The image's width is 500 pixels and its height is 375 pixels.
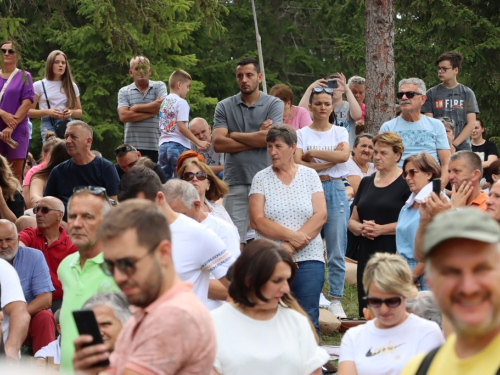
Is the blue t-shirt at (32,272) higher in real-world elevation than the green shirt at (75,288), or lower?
lower

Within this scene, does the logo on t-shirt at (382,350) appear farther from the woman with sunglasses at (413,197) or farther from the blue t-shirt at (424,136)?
the blue t-shirt at (424,136)

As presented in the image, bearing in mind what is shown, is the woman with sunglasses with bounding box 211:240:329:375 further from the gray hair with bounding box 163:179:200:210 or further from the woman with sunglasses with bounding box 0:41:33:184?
the woman with sunglasses with bounding box 0:41:33:184

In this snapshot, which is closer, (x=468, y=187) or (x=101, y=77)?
(x=468, y=187)

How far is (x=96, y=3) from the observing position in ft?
26.6

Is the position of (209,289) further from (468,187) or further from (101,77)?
(101,77)

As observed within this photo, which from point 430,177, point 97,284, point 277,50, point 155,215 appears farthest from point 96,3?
point 277,50

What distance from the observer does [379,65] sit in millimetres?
13062

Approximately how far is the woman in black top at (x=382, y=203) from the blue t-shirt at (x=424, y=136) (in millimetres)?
1166

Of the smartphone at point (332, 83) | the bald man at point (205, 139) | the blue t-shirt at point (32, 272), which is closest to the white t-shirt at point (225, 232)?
the blue t-shirt at point (32, 272)

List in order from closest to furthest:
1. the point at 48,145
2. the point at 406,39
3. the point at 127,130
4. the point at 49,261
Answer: the point at 49,261
the point at 48,145
the point at 127,130
the point at 406,39

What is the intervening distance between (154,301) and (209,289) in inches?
117

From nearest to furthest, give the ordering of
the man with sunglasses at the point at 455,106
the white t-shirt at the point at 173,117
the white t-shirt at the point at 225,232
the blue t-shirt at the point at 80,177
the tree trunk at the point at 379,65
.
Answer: the white t-shirt at the point at 225,232, the blue t-shirt at the point at 80,177, the white t-shirt at the point at 173,117, the man with sunglasses at the point at 455,106, the tree trunk at the point at 379,65

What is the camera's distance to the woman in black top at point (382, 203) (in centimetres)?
836

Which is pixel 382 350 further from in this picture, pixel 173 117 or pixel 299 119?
pixel 173 117
